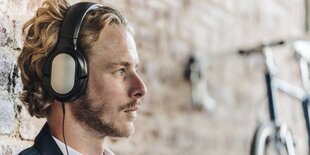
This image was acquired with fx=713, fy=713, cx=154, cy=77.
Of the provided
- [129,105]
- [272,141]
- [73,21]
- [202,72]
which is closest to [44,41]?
[73,21]

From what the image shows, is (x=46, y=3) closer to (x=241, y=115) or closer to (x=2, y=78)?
(x=2, y=78)

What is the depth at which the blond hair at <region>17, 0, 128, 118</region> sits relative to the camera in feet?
3.48

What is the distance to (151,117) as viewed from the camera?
204 cm

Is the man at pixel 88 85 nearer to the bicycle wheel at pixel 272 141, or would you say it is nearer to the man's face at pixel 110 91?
the man's face at pixel 110 91

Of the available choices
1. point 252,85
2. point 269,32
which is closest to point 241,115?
point 252,85

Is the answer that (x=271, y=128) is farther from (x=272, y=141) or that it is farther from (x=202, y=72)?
(x=202, y=72)

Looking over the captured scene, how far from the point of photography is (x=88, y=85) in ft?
3.47

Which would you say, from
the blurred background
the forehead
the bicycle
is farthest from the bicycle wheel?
the forehead

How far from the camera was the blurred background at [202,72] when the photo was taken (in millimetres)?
1927

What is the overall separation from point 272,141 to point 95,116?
4.91ft

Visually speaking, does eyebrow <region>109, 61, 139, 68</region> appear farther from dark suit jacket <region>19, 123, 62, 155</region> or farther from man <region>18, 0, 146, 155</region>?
dark suit jacket <region>19, 123, 62, 155</region>

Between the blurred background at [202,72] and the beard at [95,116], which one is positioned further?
the blurred background at [202,72]

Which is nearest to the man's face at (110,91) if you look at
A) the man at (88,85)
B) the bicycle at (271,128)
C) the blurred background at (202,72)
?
the man at (88,85)

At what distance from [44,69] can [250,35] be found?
180cm
